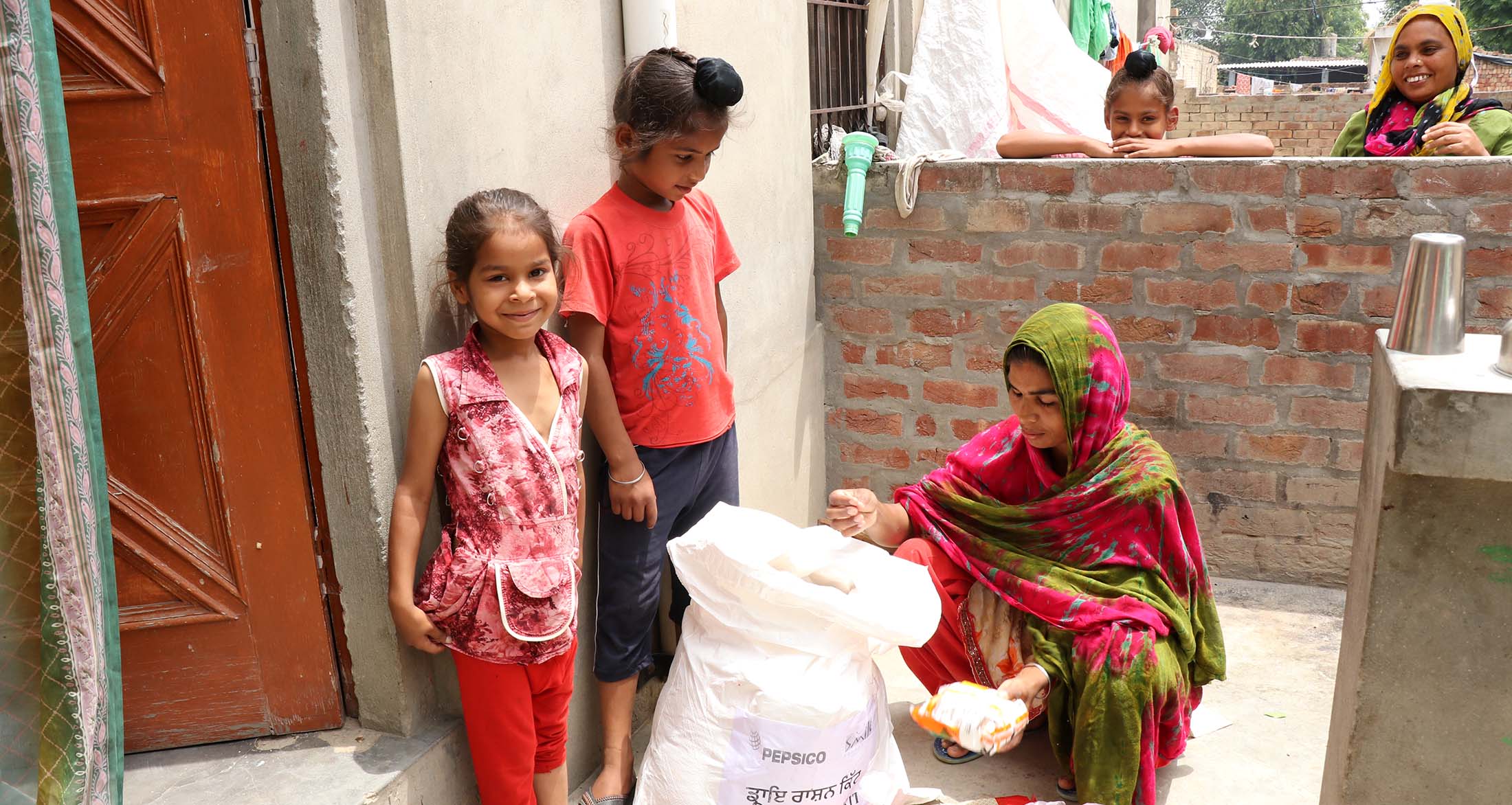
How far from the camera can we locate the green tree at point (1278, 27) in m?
48.7

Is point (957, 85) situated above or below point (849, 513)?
above

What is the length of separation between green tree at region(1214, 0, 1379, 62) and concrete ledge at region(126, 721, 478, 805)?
5272cm

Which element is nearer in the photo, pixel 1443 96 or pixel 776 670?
pixel 776 670

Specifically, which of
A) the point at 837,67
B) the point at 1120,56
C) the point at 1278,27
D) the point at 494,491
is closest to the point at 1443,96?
the point at 837,67

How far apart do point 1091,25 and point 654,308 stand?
6.08 metres

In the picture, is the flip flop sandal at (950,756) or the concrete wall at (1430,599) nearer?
the concrete wall at (1430,599)

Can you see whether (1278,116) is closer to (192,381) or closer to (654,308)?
(654,308)

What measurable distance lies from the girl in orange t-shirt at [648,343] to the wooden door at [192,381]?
25.7 inches

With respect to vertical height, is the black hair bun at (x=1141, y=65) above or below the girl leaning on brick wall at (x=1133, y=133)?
above

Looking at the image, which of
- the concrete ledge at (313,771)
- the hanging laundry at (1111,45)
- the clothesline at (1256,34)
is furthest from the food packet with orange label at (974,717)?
the clothesline at (1256,34)

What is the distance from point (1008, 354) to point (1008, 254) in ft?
4.21

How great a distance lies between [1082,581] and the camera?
267 cm

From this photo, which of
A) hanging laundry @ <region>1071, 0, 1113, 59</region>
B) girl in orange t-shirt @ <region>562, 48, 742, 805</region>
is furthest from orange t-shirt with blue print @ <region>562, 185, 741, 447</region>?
hanging laundry @ <region>1071, 0, 1113, 59</region>

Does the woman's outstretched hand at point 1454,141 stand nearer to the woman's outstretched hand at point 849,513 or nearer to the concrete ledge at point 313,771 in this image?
the woman's outstretched hand at point 849,513
